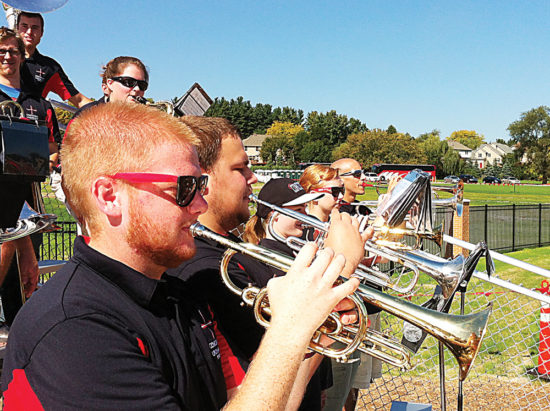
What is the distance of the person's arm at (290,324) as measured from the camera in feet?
4.40

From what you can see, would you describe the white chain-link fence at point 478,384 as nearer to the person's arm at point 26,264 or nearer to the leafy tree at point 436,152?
the person's arm at point 26,264

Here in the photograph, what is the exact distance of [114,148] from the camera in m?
1.51

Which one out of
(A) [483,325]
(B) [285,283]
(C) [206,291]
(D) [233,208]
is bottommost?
(A) [483,325]

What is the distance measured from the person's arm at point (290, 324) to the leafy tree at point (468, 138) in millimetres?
162727

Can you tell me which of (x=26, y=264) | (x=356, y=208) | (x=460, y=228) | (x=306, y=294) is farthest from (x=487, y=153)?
(x=306, y=294)

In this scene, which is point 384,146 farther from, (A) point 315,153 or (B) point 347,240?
(B) point 347,240

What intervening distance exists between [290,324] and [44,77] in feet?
15.5

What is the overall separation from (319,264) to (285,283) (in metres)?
0.12

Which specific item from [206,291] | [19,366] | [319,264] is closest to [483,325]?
[319,264]

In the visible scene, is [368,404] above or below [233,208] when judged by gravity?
below

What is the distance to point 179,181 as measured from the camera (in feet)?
5.17

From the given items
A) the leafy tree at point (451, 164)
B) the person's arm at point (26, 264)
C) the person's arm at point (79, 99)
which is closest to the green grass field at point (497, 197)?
the person's arm at point (79, 99)

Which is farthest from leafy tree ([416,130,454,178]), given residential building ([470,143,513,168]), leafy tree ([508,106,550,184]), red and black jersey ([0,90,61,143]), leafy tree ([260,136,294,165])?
red and black jersey ([0,90,61,143])

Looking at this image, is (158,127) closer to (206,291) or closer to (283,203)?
(206,291)
